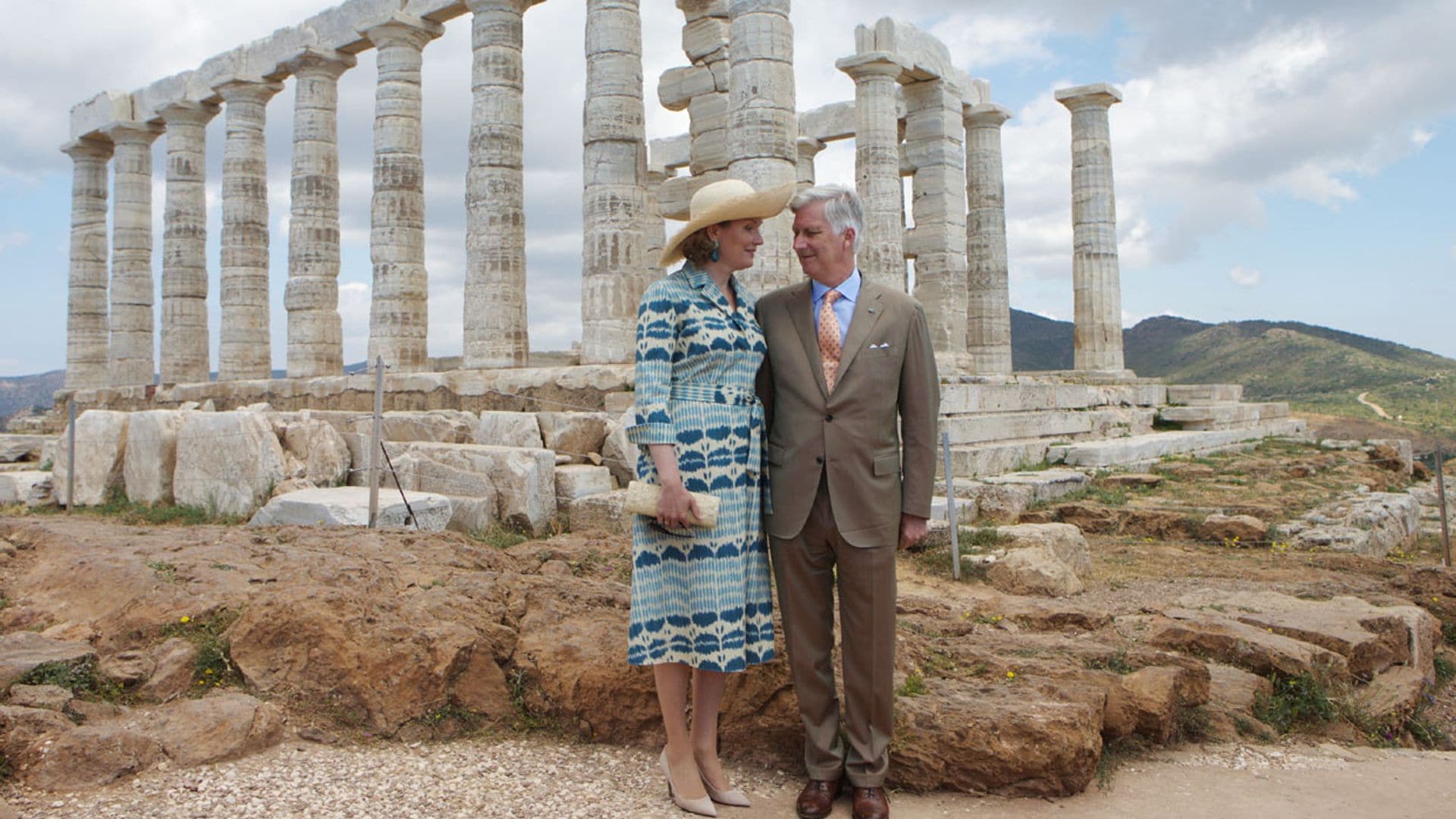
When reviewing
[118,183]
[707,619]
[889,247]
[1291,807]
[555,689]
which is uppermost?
[118,183]

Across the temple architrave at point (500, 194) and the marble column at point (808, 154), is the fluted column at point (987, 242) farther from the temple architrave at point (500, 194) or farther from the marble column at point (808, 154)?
the marble column at point (808, 154)

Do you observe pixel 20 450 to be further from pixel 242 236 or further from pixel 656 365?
pixel 656 365

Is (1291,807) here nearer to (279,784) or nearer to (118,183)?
(279,784)

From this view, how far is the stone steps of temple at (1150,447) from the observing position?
583 inches

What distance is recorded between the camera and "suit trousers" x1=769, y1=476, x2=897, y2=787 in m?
3.54

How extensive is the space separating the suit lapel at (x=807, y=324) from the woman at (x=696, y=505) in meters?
0.15

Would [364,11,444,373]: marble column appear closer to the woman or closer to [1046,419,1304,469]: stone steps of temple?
[1046,419,1304,469]: stone steps of temple

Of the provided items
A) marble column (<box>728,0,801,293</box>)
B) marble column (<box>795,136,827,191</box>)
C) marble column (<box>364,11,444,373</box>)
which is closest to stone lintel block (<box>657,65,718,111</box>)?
marble column (<box>728,0,801,293</box>)

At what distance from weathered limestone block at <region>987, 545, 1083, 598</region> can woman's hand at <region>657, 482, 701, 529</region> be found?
4.91 meters

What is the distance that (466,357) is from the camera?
17.6 m

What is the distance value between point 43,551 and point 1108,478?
1127 centimetres

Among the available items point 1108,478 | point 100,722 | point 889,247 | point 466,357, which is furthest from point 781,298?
point 889,247

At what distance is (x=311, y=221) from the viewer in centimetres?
2028

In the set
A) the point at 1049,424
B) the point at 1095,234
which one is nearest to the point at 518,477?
the point at 1049,424
